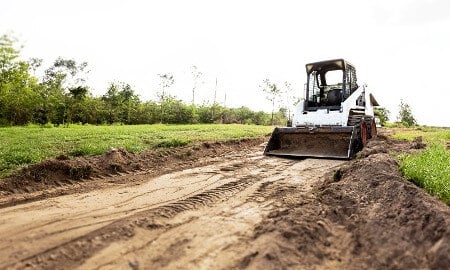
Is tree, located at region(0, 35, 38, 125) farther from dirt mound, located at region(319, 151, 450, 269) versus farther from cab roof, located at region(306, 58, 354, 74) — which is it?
dirt mound, located at region(319, 151, 450, 269)

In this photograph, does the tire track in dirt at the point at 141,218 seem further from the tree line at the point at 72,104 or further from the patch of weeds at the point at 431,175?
the tree line at the point at 72,104

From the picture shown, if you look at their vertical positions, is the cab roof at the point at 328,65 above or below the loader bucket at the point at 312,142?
above

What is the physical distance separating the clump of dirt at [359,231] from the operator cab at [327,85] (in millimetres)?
7415

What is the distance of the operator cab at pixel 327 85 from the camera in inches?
476

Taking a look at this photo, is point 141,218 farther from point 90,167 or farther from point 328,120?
point 328,120

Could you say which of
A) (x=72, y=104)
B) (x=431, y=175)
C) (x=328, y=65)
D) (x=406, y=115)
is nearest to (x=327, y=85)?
(x=328, y=65)

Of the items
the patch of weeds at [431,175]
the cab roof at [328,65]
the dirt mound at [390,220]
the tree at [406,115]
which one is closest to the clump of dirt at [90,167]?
the dirt mound at [390,220]

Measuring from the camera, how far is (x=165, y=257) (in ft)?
10.9

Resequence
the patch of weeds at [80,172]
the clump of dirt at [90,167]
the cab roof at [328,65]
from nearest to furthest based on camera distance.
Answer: the clump of dirt at [90,167]
the patch of weeds at [80,172]
the cab roof at [328,65]

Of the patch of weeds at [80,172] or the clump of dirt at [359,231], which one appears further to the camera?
the patch of weeds at [80,172]

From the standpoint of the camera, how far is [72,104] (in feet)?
110

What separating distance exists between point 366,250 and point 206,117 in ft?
128

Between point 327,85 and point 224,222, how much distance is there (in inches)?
392

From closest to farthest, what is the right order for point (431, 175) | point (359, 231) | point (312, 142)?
point (359, 231), point (431, 175), point (312, 142)
